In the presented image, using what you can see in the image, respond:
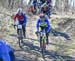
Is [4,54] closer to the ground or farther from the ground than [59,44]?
farther from the ground

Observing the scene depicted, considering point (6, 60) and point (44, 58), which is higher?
point (6, 60)

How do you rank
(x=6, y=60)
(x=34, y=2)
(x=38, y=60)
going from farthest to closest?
(x=34, y=2) < (x=38, y=60) < (x=6, y=60)

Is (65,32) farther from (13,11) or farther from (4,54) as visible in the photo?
(4,54)

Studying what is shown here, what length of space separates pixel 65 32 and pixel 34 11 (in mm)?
4656

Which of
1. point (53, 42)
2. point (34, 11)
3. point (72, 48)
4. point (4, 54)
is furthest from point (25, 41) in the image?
point (4, 54)

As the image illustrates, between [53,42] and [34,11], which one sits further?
[34,11]

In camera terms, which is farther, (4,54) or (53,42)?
(53,42)

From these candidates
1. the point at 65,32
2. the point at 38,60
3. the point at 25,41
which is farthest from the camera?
the point at 65,32

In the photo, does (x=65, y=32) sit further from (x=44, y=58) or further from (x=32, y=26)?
(x=44, y=58)

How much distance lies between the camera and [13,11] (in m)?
26.0

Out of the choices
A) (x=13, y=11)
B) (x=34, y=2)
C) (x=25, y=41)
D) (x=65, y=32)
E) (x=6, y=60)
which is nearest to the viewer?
(x=6, y=60)

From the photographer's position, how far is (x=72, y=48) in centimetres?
1691

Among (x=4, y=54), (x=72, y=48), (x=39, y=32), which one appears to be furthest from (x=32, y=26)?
(x=4, y=54)

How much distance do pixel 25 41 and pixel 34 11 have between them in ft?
21.8
